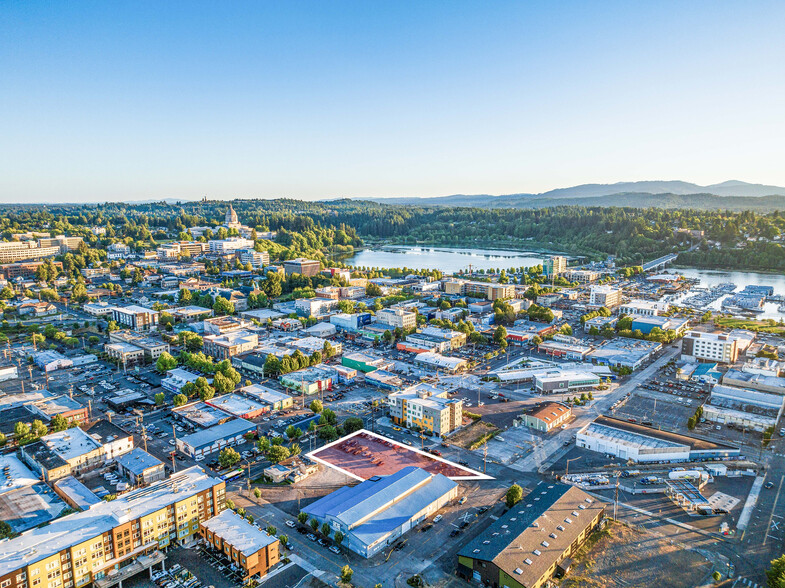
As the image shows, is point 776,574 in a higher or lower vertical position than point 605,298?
lower

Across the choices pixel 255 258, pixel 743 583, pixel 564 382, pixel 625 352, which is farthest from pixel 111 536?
pixel 255 258

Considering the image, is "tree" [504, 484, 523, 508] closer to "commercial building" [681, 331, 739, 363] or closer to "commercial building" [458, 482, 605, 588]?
"commercial building" [458, 482, 605, 588]

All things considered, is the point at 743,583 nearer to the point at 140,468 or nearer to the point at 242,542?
the point at 242,542

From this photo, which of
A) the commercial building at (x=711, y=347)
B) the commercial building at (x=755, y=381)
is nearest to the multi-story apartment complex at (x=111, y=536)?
the commercial building at (x=755, y=381)

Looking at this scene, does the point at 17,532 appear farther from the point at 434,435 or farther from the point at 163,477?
the point at 434,435

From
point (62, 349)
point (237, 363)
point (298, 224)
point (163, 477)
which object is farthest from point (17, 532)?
point (298, 224)

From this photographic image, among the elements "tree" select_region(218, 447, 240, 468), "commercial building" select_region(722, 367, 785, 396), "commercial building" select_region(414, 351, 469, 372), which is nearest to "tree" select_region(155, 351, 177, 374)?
"tree" select_region(218, 447, 240, 468)

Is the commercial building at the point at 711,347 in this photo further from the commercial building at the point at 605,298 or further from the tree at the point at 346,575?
the tree at the point at 346,575
